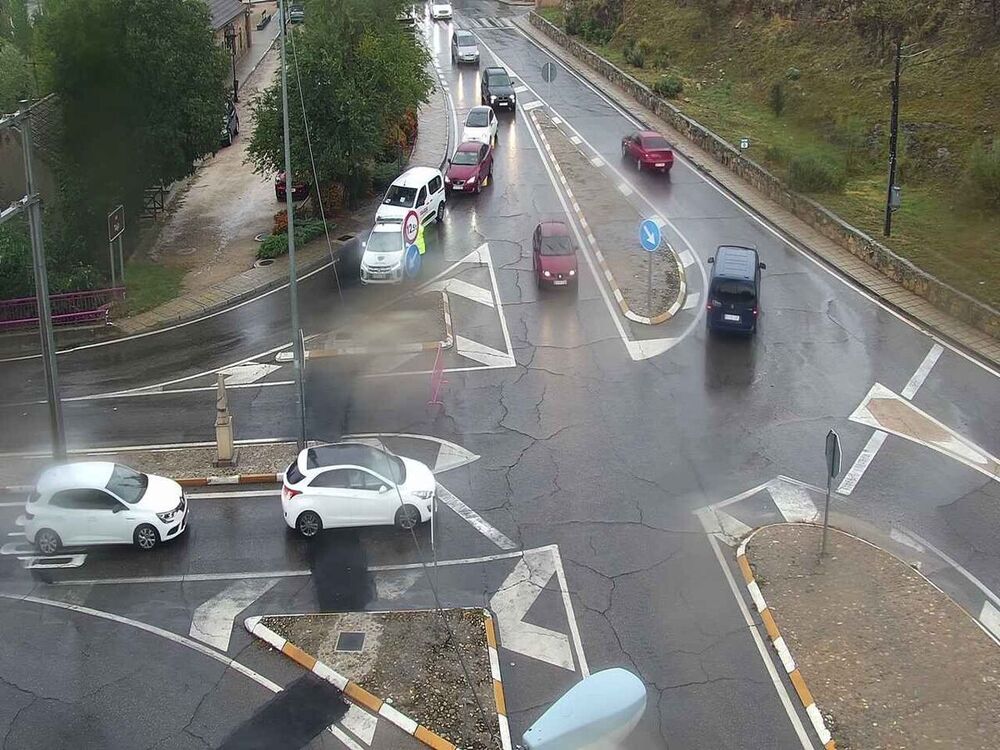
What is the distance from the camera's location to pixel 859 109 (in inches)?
1580

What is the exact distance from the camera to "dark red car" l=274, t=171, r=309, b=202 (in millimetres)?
37522

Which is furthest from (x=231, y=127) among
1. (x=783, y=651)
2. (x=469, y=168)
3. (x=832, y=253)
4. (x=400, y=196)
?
(x=783, y=651)

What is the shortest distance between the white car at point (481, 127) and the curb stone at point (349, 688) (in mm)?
28603

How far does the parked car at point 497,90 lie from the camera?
48625mm

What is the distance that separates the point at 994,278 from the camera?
27.6 metres

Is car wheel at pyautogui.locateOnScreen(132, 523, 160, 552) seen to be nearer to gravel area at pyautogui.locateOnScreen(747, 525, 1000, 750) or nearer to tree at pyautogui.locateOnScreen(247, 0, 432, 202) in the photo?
gravel area at pyautogui.locateOnScreen(747, 525, 1000, 750)

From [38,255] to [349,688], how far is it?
1017 cm

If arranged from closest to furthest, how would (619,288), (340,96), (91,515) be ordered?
(91,515) → (619,288) → (340,96)

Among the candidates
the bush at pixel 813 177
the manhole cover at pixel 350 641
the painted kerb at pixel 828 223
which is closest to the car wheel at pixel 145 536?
the manhole cover at pixel 350 641

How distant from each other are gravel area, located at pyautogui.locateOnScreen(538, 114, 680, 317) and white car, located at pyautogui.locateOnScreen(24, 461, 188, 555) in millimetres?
14296

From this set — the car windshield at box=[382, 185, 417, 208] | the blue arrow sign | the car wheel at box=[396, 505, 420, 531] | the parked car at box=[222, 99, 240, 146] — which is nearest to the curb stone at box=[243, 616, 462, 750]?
the car wheel at box=[396, 505, 420, 531]

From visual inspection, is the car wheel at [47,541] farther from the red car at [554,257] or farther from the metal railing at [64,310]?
the red car at [554,257]

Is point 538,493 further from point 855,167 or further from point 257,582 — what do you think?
point 855,167

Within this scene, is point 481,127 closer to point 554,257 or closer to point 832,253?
point 554,257
